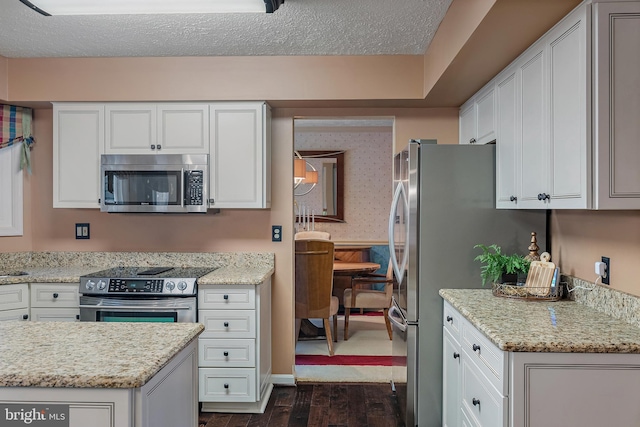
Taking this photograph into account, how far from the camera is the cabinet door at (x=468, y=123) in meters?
2.98

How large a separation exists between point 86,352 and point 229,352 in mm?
1575

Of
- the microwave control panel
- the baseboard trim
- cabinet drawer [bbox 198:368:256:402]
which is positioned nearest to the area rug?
the baseboard trim

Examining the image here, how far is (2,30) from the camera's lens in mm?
2641

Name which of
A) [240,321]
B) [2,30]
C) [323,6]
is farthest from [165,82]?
[240,321]

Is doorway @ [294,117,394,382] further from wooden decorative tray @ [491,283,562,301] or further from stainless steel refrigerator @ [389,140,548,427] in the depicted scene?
wooden decorative tray @ [491,283,562,301]

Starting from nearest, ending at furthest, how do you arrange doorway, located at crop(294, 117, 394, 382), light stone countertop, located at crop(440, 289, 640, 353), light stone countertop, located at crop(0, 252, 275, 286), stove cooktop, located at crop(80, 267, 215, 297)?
1. light stone countertop, located at crop(440, 289, 640, 353)
2. stove cooktop, located at crop(80, 267, 215, 297)
3. light stone countertop, located at crop(0, 252, 275, 286)
4. doorway, located at crop(294, 117, 394, 382)

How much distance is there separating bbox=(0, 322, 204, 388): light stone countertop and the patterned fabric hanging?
82.7 inches

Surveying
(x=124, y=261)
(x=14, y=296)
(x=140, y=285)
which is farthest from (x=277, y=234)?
(x=14, y=296)

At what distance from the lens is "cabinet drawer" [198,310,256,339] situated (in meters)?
2.85

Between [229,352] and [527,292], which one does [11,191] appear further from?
[527,292]

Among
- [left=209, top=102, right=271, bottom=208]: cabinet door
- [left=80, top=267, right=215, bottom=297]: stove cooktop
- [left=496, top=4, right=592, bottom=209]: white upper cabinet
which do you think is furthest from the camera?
[left=209, top=102, right=271, bottom=208]: cabinet door

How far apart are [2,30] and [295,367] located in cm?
302

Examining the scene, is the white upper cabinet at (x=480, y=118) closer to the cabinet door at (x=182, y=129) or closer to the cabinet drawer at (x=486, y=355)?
the cabinet drawer at (x=486, y=355)

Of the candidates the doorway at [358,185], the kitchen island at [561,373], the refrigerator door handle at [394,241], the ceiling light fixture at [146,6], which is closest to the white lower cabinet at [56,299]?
the ceiling light fixture at [146,6]
